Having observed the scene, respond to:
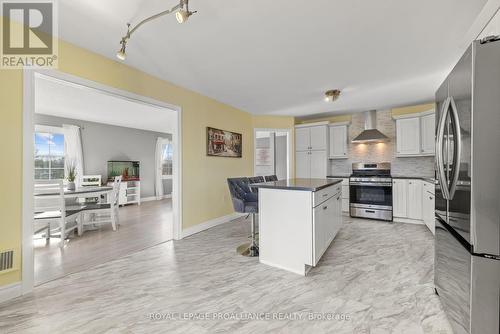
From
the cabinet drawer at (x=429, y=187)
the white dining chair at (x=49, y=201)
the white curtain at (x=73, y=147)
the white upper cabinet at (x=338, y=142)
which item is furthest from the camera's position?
the white curtain at (x=73, y=147)

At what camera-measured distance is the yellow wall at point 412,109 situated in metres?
4.39

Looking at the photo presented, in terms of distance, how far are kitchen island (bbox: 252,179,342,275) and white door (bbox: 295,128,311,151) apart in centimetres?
300

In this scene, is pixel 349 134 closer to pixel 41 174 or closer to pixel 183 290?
pixel 183 290

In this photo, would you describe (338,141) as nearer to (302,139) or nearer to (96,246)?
(302,139)

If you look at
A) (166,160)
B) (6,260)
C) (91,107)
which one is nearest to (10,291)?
(6,260)

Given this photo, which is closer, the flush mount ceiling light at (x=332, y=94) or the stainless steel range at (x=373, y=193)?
the flush mount ceiling light at (x=332, y=94)

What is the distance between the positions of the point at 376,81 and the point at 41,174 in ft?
25.2

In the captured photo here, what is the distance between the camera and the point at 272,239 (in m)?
2.52

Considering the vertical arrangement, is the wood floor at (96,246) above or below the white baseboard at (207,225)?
below

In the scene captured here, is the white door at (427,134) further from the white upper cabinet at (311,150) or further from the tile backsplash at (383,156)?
the white upper cabinet at (311,150)

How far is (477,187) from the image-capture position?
3.77 feet

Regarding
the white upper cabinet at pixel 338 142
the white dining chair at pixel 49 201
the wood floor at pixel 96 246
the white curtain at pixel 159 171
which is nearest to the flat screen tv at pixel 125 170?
the white curtain at pixel 159 171

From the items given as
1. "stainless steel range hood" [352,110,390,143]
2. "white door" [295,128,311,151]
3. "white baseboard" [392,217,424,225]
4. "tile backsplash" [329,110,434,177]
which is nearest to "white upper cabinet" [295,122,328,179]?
"white door" [295,128,311,151]

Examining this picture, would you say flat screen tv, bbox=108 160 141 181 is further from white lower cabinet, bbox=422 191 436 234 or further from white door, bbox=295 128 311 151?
white lower cabinet, bbox=422 191 436 234
